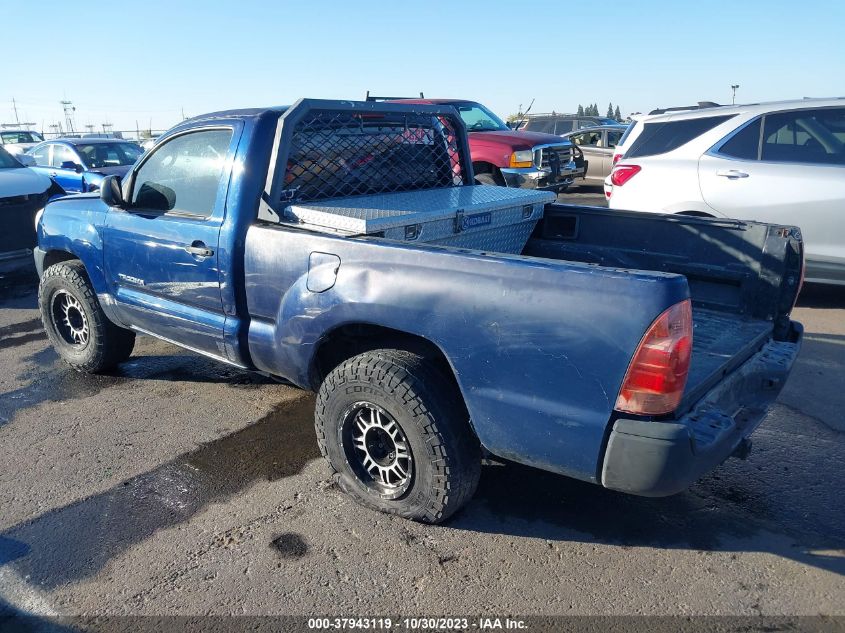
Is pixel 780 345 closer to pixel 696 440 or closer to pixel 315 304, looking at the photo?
pixel 696 440

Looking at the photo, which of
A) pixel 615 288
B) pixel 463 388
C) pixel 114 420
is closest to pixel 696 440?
pixel 615 288

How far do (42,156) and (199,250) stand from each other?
400 inches

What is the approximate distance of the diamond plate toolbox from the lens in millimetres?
3299

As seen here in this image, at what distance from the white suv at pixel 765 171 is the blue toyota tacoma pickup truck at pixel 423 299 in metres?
2.53

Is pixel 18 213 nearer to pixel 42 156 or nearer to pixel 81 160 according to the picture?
pixel 81 160

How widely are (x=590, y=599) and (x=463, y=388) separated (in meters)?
0.95

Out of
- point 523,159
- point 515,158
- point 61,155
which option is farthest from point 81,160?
point 523,159

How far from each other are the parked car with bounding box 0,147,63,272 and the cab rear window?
22.2ft

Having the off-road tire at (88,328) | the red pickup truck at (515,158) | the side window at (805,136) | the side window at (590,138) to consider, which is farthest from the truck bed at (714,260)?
the side window at (590,138)

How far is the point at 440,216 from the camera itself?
3.52 meters

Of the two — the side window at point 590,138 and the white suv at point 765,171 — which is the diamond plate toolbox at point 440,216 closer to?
the white suv at point 765,171

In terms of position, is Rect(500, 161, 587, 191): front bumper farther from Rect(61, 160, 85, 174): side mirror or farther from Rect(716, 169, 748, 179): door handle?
Rect(61, 160, 85, 174): side mirror

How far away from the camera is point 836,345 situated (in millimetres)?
5348

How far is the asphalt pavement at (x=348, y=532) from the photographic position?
263cm
